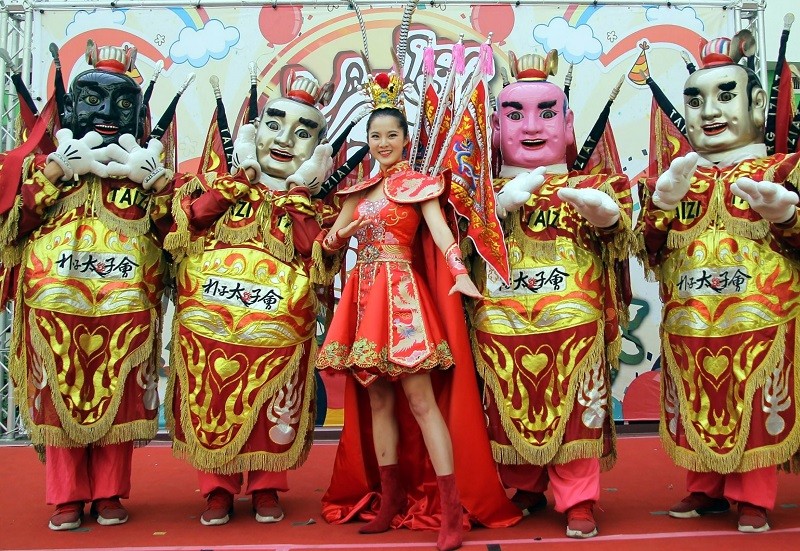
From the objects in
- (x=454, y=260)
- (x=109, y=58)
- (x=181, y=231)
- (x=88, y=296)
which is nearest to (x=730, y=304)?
(x=454, y=260)

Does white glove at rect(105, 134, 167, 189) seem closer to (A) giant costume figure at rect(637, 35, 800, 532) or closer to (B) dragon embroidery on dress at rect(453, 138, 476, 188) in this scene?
(B) dragon embroidery on dress at rect(453, 138, 476, 188)

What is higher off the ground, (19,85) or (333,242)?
(19,85)

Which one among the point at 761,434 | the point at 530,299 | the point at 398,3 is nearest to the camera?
the point at 761,434

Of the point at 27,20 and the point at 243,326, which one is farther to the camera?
the point at 27,20

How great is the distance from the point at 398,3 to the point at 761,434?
3627 mm

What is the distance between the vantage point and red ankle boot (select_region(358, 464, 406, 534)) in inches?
126

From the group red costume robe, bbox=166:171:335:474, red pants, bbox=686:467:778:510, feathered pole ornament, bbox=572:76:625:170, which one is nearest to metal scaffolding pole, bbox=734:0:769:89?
feathered pole ornament, bbox=572:76:625:170

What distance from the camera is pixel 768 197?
9.82ft

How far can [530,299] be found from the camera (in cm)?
335

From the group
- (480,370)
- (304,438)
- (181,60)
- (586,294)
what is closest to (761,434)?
Answer: (586,294)

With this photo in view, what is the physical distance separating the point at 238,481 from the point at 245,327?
69cm

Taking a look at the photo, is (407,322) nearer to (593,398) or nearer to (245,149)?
(593,398)

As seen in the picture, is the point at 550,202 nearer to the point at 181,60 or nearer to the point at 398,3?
the point at 398,3

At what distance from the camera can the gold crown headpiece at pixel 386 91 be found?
10.9 ft
